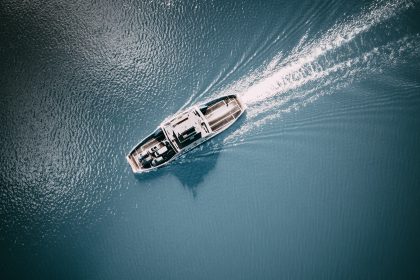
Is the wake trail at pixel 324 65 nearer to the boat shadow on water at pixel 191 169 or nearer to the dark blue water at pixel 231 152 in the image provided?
the dark blue water at pixel 231 152

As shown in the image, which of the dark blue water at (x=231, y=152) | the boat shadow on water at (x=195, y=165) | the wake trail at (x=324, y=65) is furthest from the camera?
the wake trail at (x=324, y=65)

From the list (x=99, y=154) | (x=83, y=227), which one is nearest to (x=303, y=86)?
(x=99, y=154)

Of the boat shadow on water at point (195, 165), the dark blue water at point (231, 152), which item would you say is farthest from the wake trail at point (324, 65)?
the boat shadow on water at point (195, 165)

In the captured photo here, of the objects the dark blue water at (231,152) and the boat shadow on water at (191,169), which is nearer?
the dark blue water at (231,152)

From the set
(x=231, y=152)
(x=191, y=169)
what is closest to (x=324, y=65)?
(x=231, y=152)

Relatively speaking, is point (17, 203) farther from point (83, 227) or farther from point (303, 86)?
point (303, 86)
